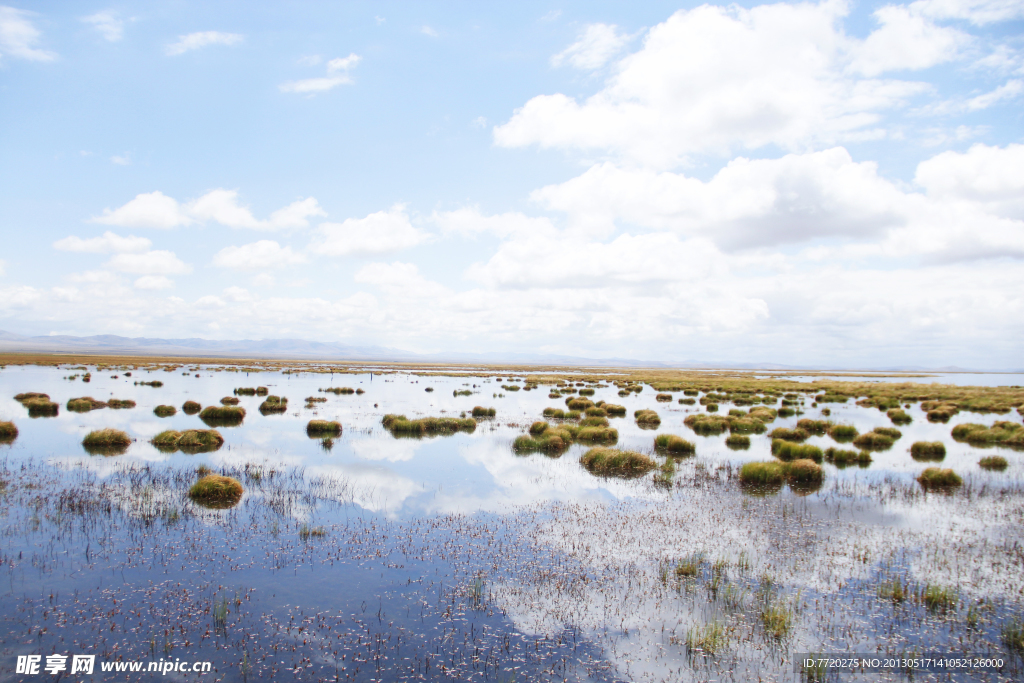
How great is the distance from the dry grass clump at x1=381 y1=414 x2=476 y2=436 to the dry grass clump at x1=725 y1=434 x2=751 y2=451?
16.0 meters

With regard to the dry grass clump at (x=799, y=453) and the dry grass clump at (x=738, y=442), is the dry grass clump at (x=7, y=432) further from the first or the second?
the dry grass clump at (x=799, y=453)

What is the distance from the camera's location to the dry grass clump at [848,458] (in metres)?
26.2

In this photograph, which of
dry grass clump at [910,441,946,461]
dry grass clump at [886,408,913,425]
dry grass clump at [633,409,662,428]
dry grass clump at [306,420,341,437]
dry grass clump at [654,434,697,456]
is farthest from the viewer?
dry grass clump at [886,408,913,425]

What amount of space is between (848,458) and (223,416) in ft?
127

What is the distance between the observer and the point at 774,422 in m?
41.5

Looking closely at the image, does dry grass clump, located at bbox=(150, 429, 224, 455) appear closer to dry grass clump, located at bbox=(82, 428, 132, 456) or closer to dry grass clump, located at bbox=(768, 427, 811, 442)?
dry grass clump, located at bbox=(82, 428, 132, 456)

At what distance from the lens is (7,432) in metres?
27.4

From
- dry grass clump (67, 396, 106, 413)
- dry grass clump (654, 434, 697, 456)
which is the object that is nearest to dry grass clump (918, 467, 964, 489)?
dry grass clump (654, 434, 697, 456)

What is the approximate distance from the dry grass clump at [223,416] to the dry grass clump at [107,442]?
8.91 meters

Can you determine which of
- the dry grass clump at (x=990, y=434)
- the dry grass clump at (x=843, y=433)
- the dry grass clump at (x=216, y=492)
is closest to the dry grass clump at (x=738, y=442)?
the dry grass clump at (x=843, y=433)

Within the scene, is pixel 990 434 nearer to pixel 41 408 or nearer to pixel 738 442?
pixel 738 442

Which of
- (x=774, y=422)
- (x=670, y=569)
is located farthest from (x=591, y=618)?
(x=774, y=422)

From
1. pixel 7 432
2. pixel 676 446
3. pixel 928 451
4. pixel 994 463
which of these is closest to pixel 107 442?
pixel 7 432

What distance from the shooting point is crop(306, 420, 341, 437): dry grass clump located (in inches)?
1241
